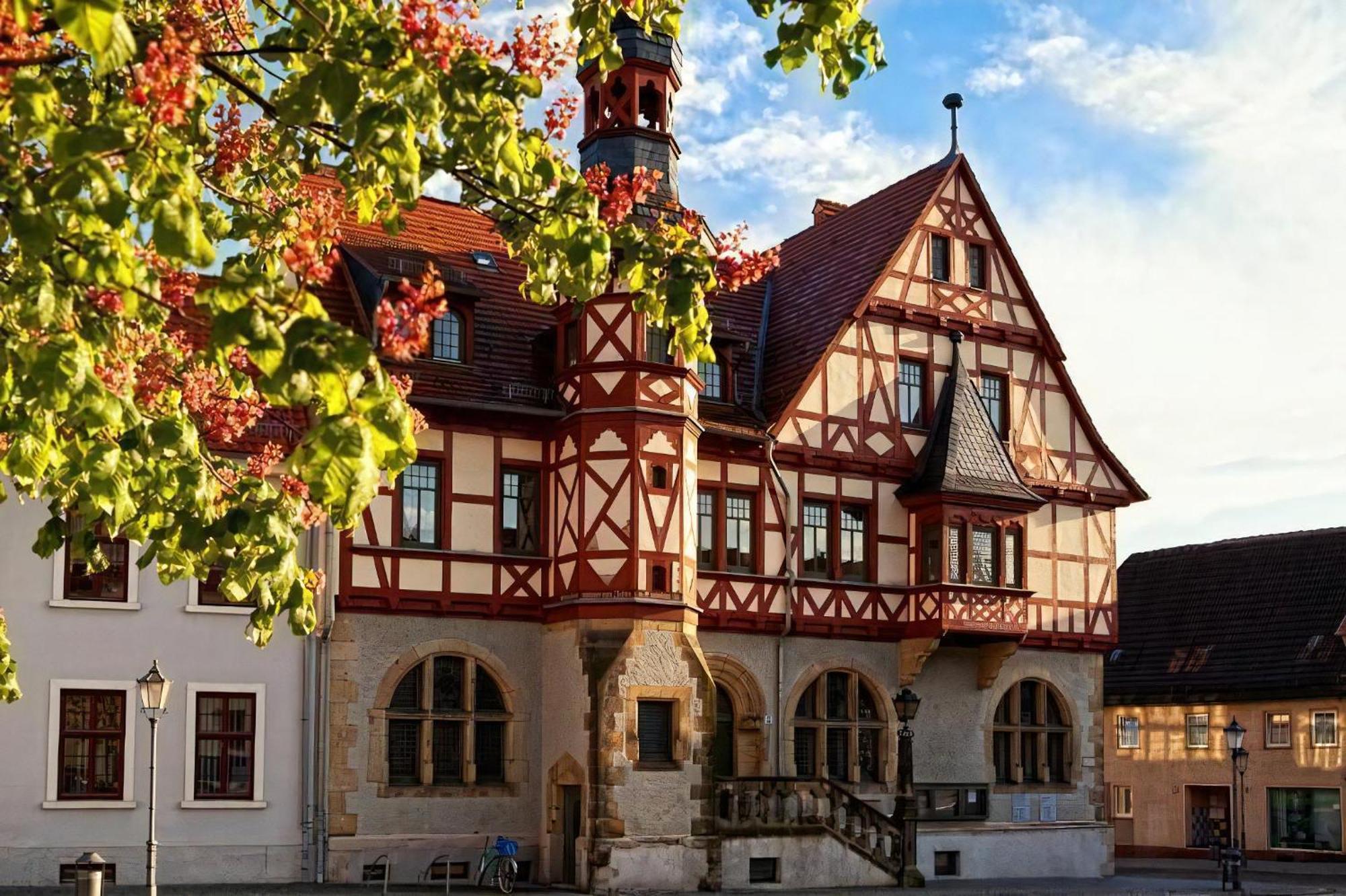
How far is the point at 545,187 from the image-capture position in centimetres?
1104

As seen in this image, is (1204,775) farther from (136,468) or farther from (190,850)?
(136,468)

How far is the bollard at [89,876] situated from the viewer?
65.1 feet

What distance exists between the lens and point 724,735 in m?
30.9

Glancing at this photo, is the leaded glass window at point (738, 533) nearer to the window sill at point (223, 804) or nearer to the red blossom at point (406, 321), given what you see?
the window sill at point (223, 804)

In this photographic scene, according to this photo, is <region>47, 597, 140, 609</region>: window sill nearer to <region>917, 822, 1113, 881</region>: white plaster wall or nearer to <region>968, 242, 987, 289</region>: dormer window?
<region>917, 822, 1113, 881</region>: white plaster wall

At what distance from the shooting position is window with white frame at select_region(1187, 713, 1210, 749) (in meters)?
47.2

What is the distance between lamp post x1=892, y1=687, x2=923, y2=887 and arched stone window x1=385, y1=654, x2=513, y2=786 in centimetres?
636

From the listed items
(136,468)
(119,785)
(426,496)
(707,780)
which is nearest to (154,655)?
(119,785)

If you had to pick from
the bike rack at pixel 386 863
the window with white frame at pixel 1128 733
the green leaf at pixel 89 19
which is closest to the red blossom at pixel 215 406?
the green leaf at pixel 89 19

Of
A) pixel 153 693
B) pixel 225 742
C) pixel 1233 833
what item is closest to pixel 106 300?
pixel 153 693

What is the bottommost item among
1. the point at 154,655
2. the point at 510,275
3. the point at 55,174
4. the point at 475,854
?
the point at 475,854

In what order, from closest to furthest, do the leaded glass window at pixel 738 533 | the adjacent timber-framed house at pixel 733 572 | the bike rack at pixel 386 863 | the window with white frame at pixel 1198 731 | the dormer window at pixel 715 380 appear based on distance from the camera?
the bike rack at pixel 386 863 → the adjacent timber-framed house at pixel 733 572 → the leaded glass window at pixel 738 533 → the dormer window at pixel 715 380 → the window with white frame at pixel 1198 731

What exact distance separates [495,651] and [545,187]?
60.5 ft

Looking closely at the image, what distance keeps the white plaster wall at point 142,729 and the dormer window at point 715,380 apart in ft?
27.4
